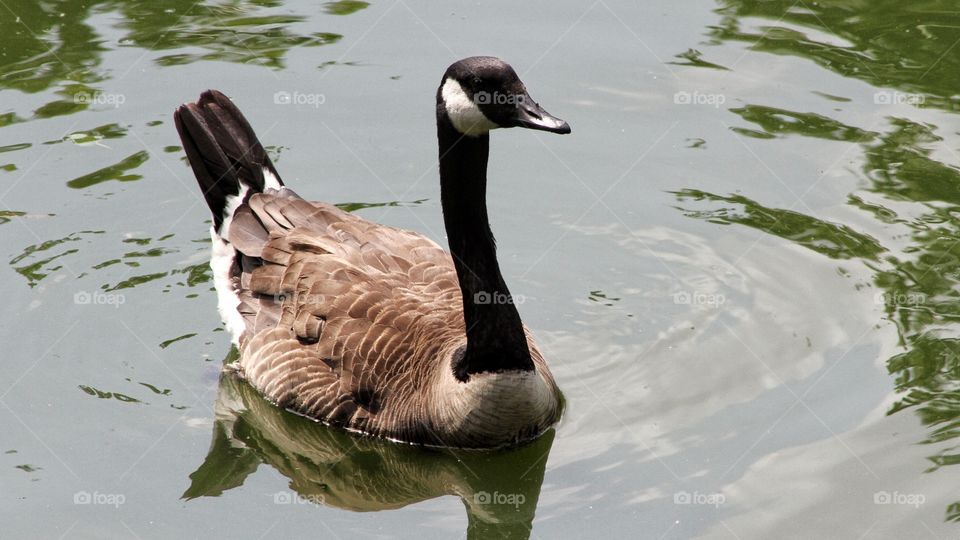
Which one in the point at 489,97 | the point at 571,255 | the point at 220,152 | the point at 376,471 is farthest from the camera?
the point at 571,255

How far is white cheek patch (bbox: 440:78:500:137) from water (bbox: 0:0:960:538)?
242 cm

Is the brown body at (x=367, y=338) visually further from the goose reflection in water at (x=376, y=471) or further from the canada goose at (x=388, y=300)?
the goose reflection in water at (x=376, y=471)

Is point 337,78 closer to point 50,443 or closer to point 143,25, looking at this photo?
point 143,25

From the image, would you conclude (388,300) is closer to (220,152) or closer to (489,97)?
(489,97)

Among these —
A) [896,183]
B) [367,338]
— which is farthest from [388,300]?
[896,183]

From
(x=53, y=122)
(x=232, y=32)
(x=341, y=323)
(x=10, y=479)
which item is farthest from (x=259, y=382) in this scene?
(x=232, y=32)

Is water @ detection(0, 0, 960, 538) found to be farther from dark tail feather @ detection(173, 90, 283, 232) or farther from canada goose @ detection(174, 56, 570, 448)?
dark tail feather @ detection(173, 90, 283, 232)

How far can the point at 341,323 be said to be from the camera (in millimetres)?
9594

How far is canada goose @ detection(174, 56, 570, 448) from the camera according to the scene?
Result: 8.81 m

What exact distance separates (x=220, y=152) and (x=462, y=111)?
3296 millimetres

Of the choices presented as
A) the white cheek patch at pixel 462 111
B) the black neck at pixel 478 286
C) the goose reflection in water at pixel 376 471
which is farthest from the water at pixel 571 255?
the white cheek patch at pixel 462 111

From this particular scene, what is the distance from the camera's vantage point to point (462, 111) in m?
8.37

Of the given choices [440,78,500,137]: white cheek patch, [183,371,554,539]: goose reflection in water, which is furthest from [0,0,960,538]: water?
[440,78,500,137]: white cheek patch

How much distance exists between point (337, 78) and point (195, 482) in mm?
5799
